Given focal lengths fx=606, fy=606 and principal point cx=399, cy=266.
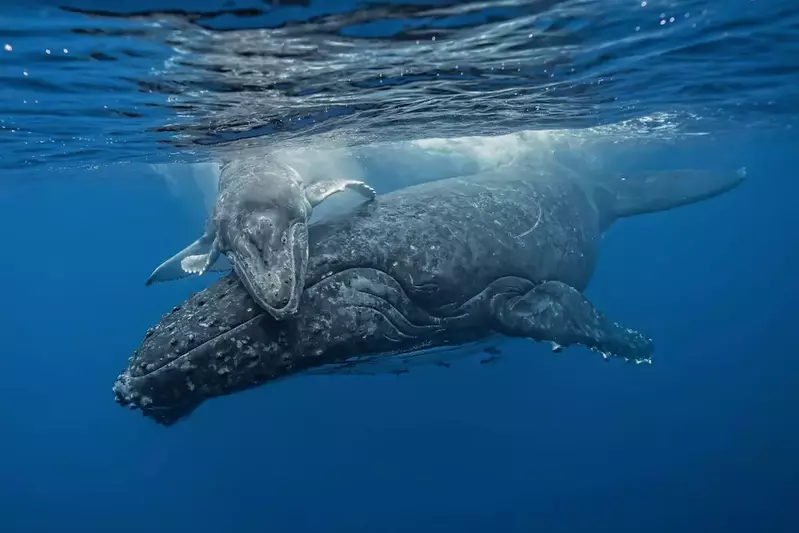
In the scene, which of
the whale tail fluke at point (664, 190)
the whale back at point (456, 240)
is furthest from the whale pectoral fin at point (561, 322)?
the whale tail fluke at point (664, 190)

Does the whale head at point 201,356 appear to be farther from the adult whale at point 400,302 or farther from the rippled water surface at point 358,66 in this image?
the rippled water surface at point 358,66

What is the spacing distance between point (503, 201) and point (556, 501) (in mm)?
27052

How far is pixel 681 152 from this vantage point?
127 ft

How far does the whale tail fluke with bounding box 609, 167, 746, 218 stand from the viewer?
15680mm

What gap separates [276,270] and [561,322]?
13.9 ft

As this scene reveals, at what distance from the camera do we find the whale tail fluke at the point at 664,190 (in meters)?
15.7

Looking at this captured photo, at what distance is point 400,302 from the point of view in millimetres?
8281

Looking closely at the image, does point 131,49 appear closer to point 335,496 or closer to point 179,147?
point 179,147

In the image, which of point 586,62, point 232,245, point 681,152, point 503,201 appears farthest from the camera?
point 681,152

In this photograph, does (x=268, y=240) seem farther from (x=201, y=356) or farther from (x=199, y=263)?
(x=199, y=263)

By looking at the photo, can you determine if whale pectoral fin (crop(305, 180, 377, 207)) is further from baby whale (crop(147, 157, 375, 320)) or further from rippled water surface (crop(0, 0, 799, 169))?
rippled water surface (crop(0, 0, 799, 169))

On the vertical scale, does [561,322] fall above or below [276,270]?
below

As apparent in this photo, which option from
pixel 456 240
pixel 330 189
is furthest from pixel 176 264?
pixel 456 240

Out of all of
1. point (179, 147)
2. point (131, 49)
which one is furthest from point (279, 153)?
point (131, 49)
